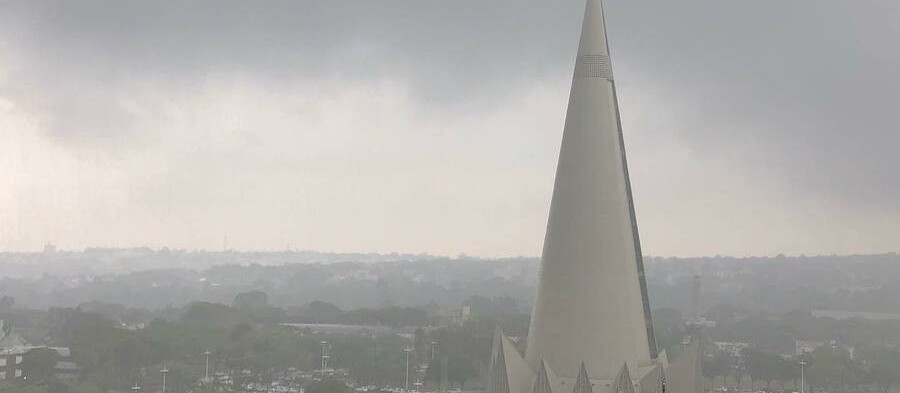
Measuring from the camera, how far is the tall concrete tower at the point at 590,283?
11.1 m

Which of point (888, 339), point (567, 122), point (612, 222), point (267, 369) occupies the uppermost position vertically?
point (567, 122)

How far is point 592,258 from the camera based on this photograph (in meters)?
11.2

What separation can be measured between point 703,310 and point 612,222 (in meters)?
19.5

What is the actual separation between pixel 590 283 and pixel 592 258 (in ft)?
1.09

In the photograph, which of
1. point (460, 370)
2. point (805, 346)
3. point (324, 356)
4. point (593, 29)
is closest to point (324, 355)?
point (324, 356)

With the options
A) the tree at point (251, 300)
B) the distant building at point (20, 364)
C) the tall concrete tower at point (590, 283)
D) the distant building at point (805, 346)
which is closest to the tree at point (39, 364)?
the distant building at point (20, 364)

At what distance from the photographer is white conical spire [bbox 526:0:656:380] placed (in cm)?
1109

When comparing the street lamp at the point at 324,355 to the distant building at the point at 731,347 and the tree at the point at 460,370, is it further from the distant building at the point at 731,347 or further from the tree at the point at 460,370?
the distant building at the point at 731,347

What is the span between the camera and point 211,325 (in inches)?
1594

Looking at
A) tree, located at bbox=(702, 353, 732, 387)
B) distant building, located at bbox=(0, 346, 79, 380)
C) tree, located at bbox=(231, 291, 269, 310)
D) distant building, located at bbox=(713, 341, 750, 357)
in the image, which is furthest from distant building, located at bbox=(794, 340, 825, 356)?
distant building, located at bbox=(0, 346, 79, 380)

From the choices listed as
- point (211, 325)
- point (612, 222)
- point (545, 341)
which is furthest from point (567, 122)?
point (211, 325)

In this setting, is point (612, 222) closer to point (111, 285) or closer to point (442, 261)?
point (442, 261)

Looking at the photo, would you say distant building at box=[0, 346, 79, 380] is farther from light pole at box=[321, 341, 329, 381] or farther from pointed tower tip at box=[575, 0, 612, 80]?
pointed tower tip at box=[575, 0, 612, 80]

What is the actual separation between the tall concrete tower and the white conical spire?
Result: 1 cm
